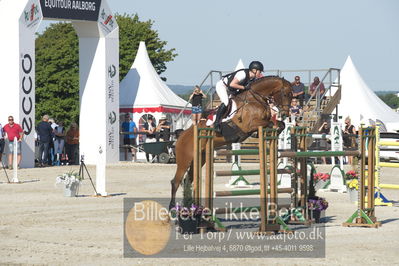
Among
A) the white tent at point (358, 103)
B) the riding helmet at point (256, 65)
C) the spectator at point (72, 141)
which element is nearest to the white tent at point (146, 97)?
the spectator at point (72, 141)

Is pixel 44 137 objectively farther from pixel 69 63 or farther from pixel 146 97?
pixel 69 63

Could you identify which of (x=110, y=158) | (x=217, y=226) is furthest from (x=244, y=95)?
(x=110, y=158)

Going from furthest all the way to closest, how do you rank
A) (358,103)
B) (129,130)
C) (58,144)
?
(358,103) → (129,130) → (58,144)

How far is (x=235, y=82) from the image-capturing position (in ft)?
49.5

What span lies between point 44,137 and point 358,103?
16131mm

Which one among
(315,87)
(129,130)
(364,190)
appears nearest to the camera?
(364,190)

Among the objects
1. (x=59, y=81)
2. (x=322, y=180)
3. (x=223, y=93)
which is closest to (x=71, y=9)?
(x=322, y=180)

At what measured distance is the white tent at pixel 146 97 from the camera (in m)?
35.5

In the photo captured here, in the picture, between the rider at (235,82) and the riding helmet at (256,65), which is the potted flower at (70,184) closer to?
the rider at (235,82)

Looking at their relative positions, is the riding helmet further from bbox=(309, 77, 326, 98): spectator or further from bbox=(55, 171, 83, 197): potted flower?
bbox=(309, 77, 326, 98): spectator

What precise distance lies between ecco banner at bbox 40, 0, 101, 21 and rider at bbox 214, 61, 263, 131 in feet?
51.3

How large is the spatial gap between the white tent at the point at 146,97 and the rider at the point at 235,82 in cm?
1936

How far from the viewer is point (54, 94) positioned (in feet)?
207

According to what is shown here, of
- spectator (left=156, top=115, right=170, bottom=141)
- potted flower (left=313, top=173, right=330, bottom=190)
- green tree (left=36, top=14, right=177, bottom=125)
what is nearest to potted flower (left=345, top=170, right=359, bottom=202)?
potted flower (left=313, top=173, right=330, bottom=190)
